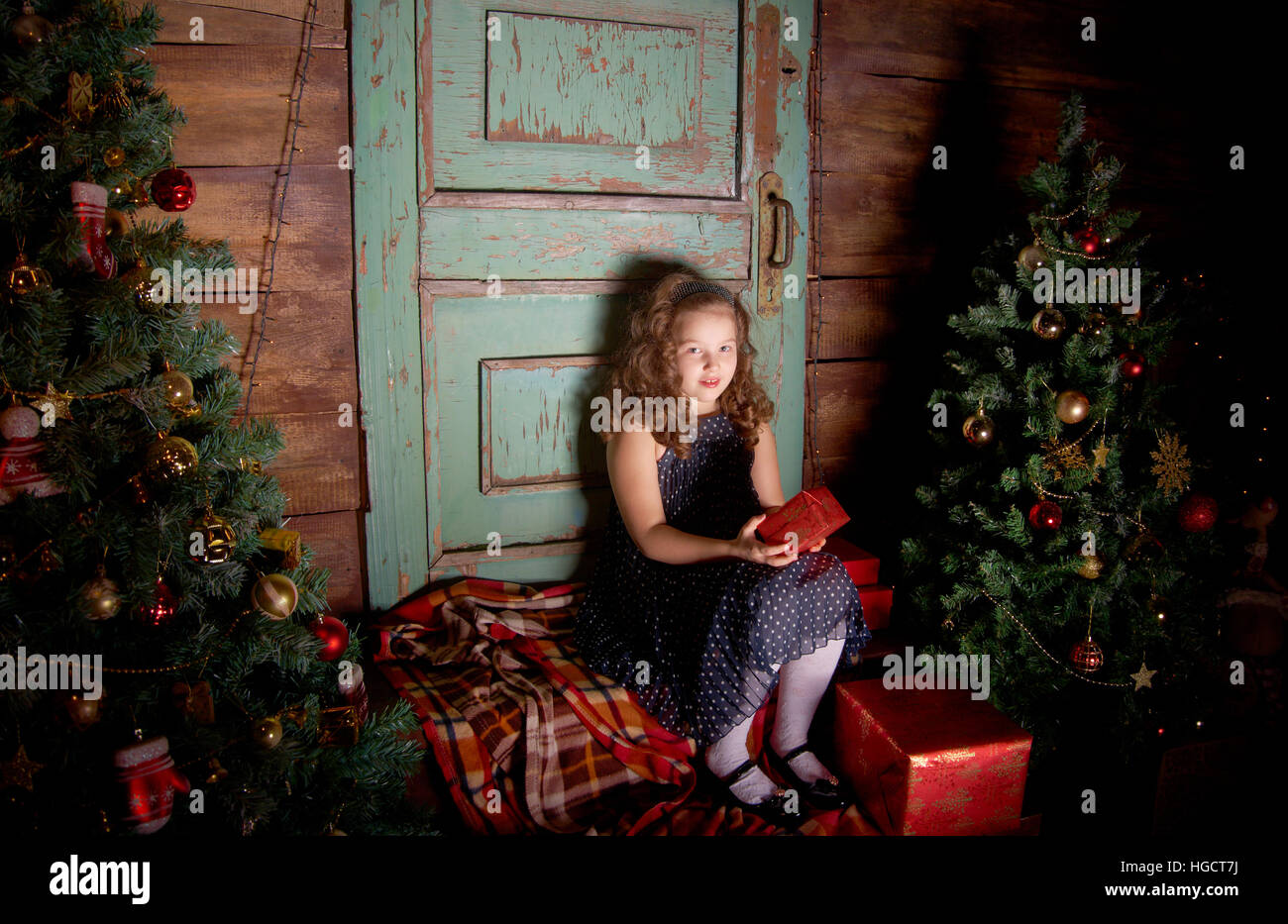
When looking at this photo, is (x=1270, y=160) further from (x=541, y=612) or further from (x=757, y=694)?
(x=541, y=612)

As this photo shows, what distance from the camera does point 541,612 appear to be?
2893mm

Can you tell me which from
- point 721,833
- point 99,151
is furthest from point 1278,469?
point 99,151

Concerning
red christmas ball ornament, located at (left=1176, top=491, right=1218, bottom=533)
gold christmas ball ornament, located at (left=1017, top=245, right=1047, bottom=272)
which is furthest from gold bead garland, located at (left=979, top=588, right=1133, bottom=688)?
gold christmas ball ornament, located at (left=1017, top=245, right=1047, bottom=272)

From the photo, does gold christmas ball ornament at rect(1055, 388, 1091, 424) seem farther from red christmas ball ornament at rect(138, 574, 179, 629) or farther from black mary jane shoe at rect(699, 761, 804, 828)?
red christmas ball ornament at rect(138, 574, 179, 629)

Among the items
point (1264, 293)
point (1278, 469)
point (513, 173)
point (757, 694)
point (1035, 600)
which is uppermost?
point (513, 173)

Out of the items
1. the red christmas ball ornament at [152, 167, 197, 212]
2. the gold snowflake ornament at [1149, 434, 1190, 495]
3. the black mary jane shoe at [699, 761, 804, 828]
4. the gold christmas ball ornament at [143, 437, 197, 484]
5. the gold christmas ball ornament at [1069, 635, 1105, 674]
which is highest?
→ the red christmas ball ornament at [152, 167, 197, 212]

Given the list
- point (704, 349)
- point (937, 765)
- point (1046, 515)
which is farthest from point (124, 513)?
point (1046, 515)

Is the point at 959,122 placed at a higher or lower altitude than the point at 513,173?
higher

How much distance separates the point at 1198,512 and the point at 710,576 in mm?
1331

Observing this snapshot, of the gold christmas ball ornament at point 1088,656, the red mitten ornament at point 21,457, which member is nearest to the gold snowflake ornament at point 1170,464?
Result: the gold christmas ball ornament at point 1088,656

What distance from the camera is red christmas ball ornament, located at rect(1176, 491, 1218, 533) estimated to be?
242 cm

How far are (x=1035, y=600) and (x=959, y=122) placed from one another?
1.71m

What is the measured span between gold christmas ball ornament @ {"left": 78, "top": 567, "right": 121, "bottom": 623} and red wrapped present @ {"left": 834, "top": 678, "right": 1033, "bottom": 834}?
5.95 ft

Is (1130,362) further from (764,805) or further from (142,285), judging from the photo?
(142,285)
